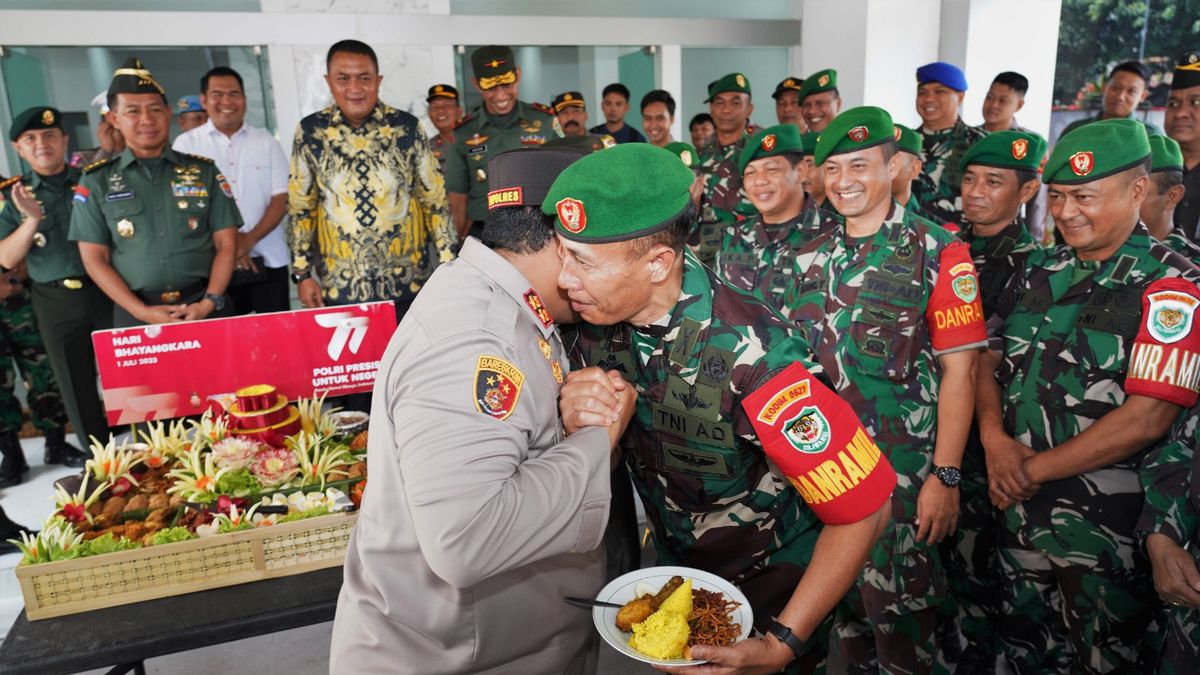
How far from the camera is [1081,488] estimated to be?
1.98 m

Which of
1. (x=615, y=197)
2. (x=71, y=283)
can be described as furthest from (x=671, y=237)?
(x=71, y=283)

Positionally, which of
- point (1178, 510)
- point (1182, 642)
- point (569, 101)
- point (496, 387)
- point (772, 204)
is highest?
point (569, 101)

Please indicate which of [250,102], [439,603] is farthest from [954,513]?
[250,102]

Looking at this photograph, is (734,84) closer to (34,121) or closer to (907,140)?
(907,140)

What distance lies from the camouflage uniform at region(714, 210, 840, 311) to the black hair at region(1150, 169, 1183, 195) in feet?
3.26

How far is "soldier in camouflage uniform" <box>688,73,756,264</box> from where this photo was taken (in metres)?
4.50

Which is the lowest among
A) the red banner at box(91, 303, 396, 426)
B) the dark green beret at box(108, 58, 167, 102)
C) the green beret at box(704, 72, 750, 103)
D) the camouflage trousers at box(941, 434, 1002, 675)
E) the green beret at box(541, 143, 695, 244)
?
the camouflage trousers at box(941, 434, 1002, 675)

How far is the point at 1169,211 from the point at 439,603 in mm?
2547

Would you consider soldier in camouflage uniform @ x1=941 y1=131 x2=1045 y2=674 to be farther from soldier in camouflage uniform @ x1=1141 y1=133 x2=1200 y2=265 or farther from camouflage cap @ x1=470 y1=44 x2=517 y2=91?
camouflage cap @ x1=470 y1=44 x2=517 y2=91

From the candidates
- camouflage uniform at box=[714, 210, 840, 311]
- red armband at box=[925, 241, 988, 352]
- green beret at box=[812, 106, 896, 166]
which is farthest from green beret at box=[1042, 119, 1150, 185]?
camouflage uniform at box=[714, 210, 840, 311]

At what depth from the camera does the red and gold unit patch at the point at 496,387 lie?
101 cm

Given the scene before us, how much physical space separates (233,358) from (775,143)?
7.34ft

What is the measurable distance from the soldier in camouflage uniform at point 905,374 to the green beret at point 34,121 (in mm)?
4002

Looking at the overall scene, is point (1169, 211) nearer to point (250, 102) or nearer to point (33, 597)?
point (33, 597)
